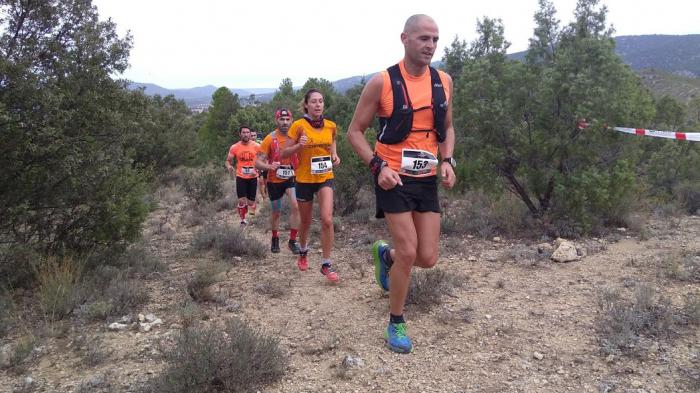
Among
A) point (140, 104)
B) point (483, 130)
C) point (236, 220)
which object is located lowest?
point (236, 220)

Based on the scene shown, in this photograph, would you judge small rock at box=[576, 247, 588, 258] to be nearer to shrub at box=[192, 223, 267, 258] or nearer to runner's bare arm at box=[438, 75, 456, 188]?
runner's bare arm at box=[438, 75, 456, 188]

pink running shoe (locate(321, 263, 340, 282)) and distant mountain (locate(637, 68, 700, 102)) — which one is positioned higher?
distant mountain (locate(637, 68, 700, 102))

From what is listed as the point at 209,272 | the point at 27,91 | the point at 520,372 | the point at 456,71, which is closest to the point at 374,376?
the point at 520,372

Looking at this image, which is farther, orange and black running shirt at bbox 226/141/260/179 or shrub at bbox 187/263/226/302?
orange and black running shirt at bbox 226/141/260/179

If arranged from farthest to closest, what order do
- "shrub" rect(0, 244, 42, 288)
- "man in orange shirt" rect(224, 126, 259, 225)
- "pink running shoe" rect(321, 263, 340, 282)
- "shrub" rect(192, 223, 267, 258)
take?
"man in orange shirt" rect(224, 126, 259, 225) < "shrub" rect(192, 223, 267, 258) < "pink running shoe" rect(321, 263, 340, 282) < "shrub" rect(0, 244, 42, 288)

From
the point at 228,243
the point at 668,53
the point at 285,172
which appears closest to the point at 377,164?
the point at 285,172

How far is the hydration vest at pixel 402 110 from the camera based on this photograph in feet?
9.80

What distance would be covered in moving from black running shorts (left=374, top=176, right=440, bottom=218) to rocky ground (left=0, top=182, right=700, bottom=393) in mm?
938

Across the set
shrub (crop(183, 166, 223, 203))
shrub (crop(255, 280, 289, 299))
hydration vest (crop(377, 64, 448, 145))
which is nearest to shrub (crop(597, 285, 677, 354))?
hydration vest (crop(377, 64, 448, 145))

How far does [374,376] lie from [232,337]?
35.2 inches

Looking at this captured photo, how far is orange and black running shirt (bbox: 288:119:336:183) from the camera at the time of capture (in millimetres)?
4793

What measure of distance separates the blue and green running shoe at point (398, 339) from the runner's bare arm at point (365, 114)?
1.13 metres

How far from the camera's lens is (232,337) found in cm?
293

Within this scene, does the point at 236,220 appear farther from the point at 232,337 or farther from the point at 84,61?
the point at 232,337
